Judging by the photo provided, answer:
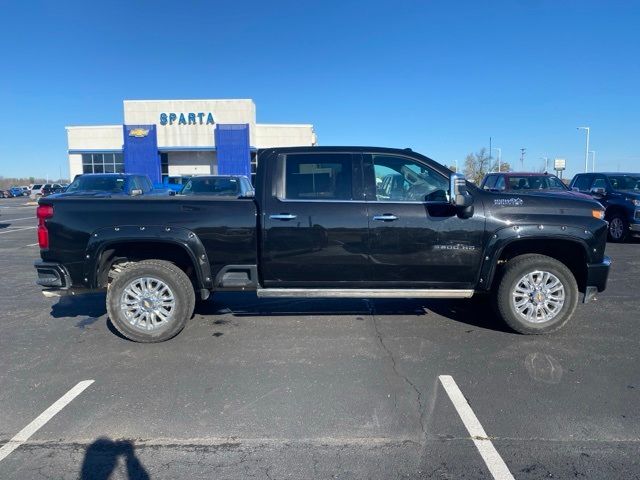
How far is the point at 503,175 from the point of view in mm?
13352

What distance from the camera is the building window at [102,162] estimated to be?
139ft

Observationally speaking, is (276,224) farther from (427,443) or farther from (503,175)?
(503,175)

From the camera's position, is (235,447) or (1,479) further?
(235,447)

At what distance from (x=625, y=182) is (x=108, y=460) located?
581 inches

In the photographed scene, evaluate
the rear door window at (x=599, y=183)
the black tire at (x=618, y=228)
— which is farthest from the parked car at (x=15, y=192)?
the black tire at (x=618, y=228)

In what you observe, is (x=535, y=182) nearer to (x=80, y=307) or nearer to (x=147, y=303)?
(x=147, y=303)

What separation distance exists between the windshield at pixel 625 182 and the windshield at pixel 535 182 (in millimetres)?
1593

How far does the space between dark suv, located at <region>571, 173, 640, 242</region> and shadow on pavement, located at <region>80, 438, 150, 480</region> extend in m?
12.8

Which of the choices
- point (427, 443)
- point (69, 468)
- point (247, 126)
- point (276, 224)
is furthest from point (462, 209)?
point (247, 126)

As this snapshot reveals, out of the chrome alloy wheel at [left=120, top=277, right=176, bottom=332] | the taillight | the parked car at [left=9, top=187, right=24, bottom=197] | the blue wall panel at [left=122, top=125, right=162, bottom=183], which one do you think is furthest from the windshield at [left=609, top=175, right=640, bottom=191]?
the parked car at [left=9, top=187, right=24, bottom=197]

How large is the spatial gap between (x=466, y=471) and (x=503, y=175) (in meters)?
11.7

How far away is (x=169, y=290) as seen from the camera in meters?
5.09

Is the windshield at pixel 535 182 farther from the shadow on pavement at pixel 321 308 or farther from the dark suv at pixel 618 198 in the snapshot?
the shadow on pavement at pixel 321 308

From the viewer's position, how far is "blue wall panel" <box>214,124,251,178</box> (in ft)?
131
